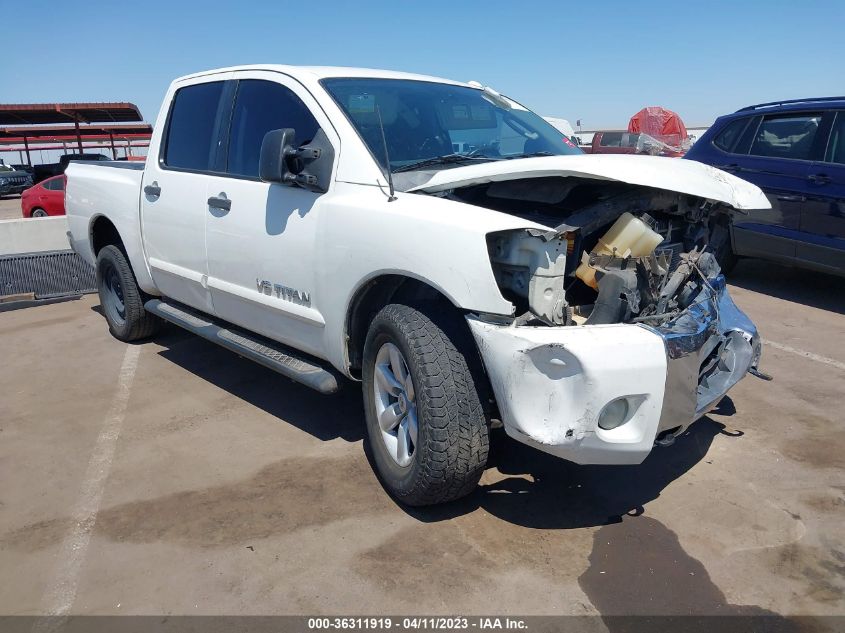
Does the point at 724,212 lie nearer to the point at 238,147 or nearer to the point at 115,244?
the point at 238,147

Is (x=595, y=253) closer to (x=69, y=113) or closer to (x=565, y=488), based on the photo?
(x=565, y=488)

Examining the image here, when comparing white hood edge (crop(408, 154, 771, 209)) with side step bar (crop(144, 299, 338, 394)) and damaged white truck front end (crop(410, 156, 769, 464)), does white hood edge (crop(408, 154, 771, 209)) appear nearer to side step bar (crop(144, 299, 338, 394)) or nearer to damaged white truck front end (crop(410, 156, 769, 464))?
damaged white truck front end (crop(410, 156, 769, 464))

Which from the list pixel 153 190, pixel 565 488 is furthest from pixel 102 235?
pixel 565 488

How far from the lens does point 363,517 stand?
125 inches

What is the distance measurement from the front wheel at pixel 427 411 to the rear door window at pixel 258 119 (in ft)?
4.04

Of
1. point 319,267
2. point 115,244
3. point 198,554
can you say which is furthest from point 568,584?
point 115,244

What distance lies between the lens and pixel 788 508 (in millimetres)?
3209

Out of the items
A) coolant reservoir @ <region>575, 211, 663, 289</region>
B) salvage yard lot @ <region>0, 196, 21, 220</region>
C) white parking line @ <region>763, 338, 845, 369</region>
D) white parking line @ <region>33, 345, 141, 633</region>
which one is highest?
coolant reservoir @ <region>575, 211, 663, 289</region>

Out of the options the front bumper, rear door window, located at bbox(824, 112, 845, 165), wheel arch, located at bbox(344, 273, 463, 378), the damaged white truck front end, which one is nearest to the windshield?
the damaged white truck front end

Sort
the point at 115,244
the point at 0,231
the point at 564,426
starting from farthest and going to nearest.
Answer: the point at 0,231
the point at 115,244
the point at 564,426

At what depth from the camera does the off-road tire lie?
17.8 ft

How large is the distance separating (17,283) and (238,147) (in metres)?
4.75

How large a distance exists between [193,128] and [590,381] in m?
3.29

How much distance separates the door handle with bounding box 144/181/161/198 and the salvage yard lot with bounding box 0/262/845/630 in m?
1.32
